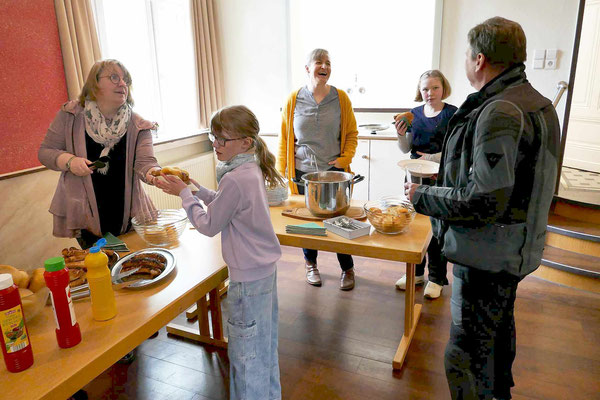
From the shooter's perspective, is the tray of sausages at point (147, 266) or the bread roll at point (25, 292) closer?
the bread roll at point (25, 292)

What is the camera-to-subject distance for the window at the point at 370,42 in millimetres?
4398

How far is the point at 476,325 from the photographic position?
142 centimetres

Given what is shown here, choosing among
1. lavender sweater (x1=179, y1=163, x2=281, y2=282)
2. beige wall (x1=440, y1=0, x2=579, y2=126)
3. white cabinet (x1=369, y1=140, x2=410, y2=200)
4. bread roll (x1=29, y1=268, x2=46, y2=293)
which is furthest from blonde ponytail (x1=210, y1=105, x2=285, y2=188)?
beige wall (x1=440, y1=0, x2=579, y2=126)

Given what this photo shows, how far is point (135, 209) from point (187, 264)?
0.50 m

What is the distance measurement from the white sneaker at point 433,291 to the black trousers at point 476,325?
1.16 meters

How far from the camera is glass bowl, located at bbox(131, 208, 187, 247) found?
1.72 meters

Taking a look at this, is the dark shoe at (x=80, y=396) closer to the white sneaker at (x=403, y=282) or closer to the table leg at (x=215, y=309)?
the table leg at (x=215, y=309)

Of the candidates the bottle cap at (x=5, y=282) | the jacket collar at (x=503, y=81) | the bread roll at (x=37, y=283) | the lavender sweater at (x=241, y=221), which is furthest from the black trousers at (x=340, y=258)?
the bottle cap at (x=5, y=282)

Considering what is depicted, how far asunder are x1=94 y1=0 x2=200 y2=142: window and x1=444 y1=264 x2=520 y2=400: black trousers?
3.21 m

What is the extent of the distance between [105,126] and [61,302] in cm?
97

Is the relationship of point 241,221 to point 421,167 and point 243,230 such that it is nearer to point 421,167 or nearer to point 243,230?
point 243,230

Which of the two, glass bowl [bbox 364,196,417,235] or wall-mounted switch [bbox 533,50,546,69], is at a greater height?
wall-mounted switch [bbox 533,50,546,69]

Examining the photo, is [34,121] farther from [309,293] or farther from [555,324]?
[555,324]

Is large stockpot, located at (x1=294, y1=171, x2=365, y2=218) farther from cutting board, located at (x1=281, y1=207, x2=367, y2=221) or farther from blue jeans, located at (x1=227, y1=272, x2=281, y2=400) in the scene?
blue jeans, located at (x1=227, y1=272, x2=281, y2=400)
